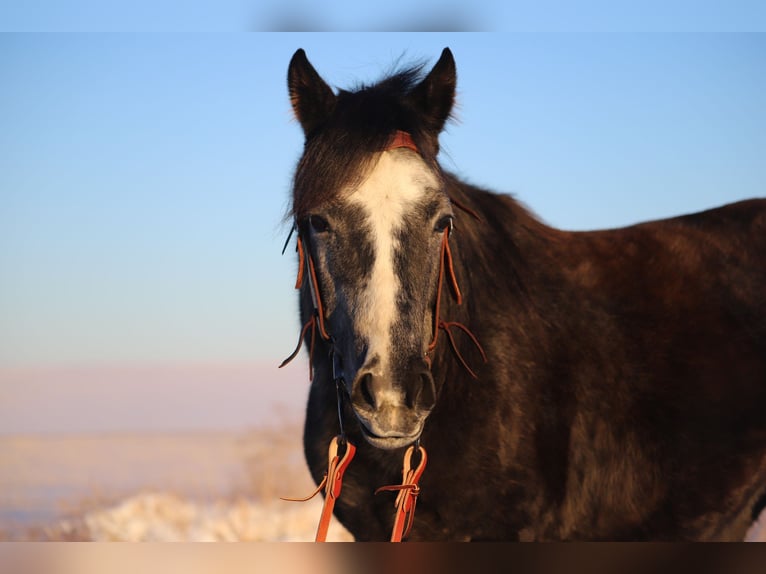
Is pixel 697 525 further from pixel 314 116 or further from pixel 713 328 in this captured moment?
pixel 314 116

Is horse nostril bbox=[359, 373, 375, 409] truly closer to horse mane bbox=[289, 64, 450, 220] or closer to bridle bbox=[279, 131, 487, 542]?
bridle bbox=[279, 131, 487, 542]

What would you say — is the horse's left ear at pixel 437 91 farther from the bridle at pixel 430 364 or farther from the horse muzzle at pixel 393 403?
the horse muzzle at pixel 393 403

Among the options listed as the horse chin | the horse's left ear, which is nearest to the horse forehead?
the horse's left ear

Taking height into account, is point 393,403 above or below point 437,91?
below

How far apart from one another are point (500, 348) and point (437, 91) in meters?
0.83

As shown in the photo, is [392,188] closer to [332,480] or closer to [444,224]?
[444,224]

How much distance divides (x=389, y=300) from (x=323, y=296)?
27 cm

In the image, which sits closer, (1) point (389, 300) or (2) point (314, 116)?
(1) point (389, 300)

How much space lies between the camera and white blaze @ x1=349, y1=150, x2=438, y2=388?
2.07 meters

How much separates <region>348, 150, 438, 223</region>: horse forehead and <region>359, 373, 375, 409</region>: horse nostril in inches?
15.4

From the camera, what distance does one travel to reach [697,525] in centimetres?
272

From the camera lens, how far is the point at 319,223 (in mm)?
2230

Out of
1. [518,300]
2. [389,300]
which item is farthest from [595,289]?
[389,300]

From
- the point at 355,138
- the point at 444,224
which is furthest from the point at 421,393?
the point at 355,138
